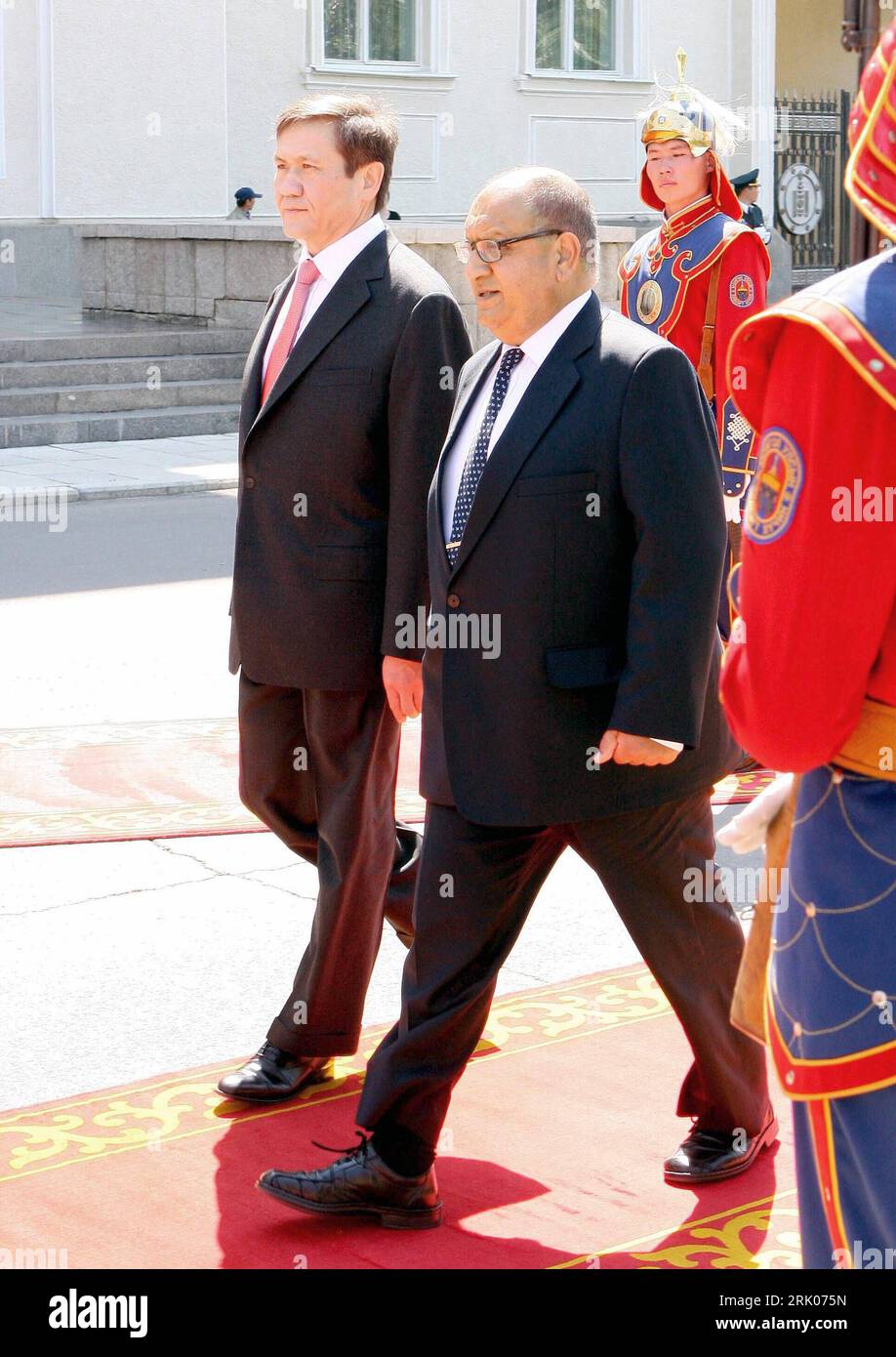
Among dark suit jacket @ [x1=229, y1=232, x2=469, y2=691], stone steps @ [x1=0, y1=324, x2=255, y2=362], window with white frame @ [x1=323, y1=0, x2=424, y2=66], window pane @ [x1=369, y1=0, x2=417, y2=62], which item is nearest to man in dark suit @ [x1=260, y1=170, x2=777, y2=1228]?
dark suit jacket @ [x1=229, y1=232, x2=469, y2=691]

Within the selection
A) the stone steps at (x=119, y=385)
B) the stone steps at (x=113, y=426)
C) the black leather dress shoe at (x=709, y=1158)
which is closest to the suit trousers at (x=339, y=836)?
the black leather dress shoe at (x=709, y=1158)

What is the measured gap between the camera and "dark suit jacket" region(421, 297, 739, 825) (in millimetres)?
3193

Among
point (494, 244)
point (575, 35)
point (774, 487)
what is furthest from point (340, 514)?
point (575, 35)

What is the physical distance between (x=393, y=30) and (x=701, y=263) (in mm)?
16333

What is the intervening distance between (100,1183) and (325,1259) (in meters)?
0.52

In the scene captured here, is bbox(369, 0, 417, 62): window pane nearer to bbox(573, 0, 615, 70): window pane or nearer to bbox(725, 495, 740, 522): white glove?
bbox(573, 0, 615, 70): window pane

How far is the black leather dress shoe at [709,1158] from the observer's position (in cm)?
360

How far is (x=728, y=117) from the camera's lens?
21.4 feet

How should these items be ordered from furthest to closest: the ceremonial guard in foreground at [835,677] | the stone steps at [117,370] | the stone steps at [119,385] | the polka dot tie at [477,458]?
the stone steps at [117,370]
the stone steps at [119,385]
the polka dot tie at [477,458]
the ceremonial guard in foreground at [835,677]

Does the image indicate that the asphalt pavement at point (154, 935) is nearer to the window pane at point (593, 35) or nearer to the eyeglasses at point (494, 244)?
the eyeglasses at point (494, 244)

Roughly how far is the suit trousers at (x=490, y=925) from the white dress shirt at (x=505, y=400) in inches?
8.9

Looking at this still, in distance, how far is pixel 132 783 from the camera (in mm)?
6555

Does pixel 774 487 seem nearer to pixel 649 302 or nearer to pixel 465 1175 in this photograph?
pixel 465 1175

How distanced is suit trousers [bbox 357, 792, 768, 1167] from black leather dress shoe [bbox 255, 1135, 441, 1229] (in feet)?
0.16
